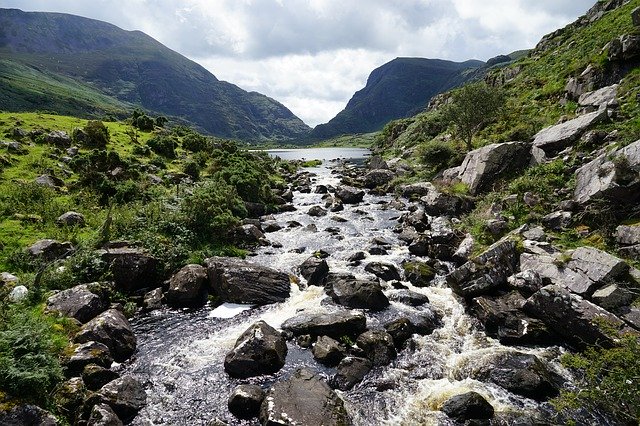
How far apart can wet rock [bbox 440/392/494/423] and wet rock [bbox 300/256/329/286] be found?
15.1 meters

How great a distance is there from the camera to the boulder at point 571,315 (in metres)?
17.9

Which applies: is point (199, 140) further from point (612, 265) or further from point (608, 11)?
point (608, 11)

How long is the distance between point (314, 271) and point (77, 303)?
16.7 meters

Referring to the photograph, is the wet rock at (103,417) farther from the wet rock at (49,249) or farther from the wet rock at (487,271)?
the wet rock at (487,271)

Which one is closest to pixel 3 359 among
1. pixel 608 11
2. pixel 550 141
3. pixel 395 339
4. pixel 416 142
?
pixel 395 339

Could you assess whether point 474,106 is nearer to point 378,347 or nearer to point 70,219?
point 378,347

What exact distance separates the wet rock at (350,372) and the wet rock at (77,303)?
51.3 feet

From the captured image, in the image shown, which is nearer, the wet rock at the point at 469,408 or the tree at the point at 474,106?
the wet rock at the point at 469,408

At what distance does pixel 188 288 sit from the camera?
25672mm

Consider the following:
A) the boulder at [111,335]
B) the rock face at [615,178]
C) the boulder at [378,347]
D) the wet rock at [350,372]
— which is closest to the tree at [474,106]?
the rock face at [615,178]

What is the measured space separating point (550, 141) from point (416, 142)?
66419mm

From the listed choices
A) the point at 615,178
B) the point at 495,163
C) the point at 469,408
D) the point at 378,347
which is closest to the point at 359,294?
the point at 378,347

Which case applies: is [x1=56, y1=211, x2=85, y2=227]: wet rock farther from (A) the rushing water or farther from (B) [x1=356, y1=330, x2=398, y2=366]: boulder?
(B) [x1=356, y1=330, x2=398, y2=366]: boulder

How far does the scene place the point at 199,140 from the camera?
263 ft
